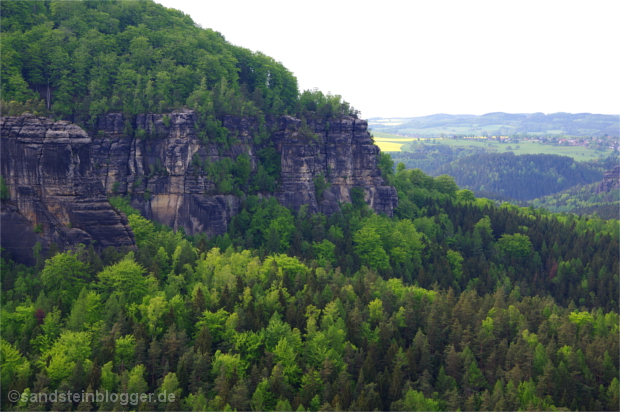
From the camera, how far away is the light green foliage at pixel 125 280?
7438 cm

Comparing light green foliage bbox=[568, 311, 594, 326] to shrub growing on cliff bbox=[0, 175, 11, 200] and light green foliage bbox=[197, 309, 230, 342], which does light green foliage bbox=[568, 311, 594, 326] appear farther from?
shrub growing on cliff bbox=[0, 175, 11, 200]

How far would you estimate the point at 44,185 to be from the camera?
80125 millimetres

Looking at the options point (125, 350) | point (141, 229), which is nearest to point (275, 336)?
point (125, 350)

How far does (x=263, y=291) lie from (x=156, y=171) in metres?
31.7

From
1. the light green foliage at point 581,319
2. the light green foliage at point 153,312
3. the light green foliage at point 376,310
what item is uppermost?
the light green foliage at point 153,312

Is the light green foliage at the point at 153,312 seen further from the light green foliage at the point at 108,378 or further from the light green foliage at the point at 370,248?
the light green foliage at the point at 370,248

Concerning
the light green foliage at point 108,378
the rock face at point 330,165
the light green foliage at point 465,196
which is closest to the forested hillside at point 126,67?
the rock face at point 330,165

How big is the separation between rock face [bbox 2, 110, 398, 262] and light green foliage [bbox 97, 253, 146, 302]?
8775 mm

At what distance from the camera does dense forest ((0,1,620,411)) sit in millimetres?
64062

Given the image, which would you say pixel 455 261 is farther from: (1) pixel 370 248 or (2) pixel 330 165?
(2) pixel 330 165

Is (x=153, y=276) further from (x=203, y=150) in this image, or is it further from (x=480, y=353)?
(x=480, y=353)

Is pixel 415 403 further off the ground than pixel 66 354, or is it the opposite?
pixel 66 354

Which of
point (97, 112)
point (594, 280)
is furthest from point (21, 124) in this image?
point (594, 280)

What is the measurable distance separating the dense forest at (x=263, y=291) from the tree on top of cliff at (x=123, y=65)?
34cm
